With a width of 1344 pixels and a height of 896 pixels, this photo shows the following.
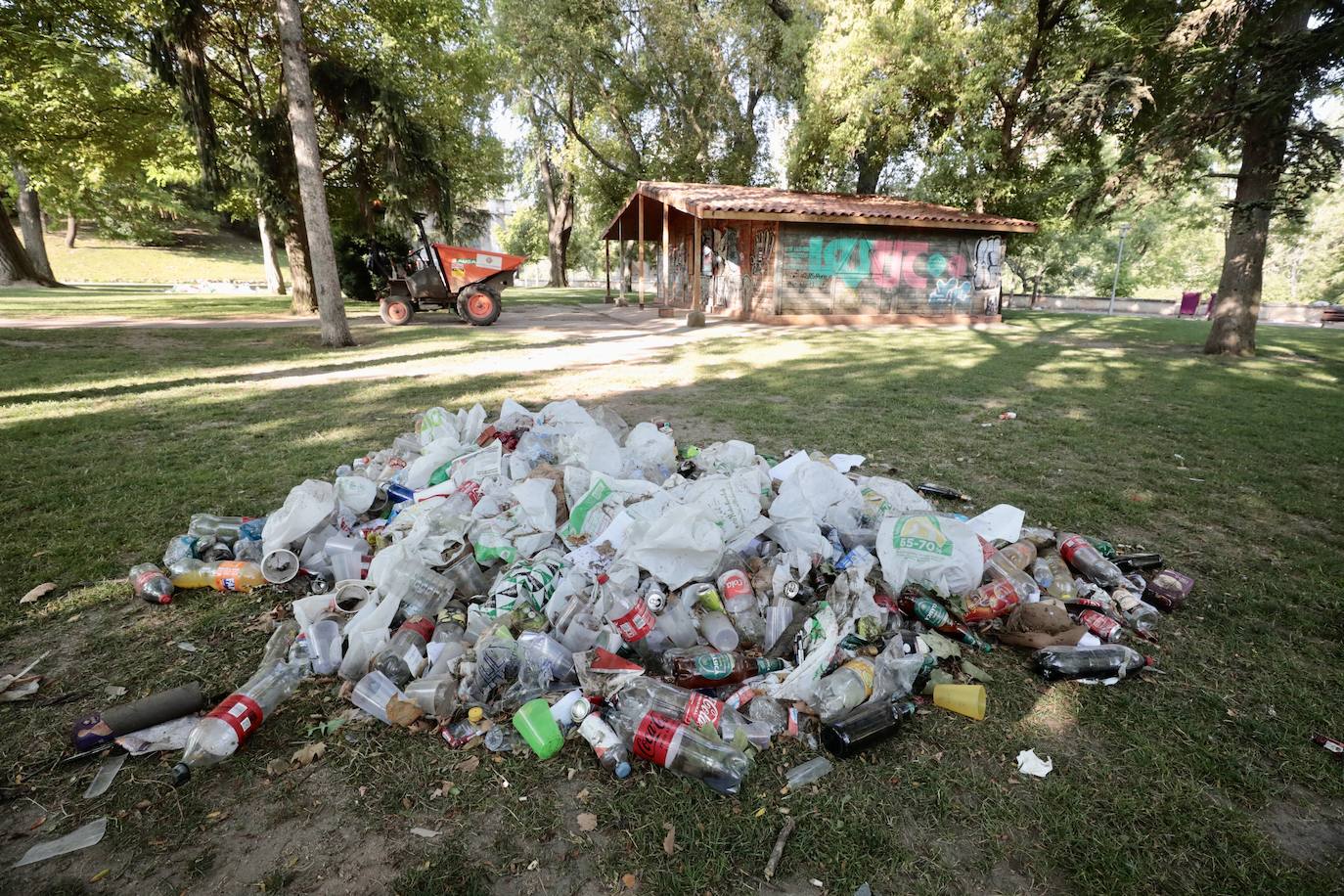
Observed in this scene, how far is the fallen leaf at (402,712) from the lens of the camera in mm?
1935

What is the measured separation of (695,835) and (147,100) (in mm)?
18215

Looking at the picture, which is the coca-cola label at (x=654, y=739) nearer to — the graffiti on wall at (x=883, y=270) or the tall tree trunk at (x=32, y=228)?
the graffiti on wall at (x=883, y=270)

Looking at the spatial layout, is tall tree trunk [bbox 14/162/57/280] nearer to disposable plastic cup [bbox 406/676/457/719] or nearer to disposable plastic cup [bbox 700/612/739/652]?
disposable plastic cup [bbox 406/676/457/719]

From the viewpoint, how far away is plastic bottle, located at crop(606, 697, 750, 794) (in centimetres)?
175

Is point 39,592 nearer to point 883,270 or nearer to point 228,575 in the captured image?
point 228,575

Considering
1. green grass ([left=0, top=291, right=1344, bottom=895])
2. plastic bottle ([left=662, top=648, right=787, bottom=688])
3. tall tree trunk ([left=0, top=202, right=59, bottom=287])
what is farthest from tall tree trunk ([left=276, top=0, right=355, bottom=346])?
tall tree trunk ([left=0, top=202, right=59, bottom=287])

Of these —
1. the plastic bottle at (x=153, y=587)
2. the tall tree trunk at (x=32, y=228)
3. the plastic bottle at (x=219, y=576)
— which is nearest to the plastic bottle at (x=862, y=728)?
the plastic bottle at (x=219, y=576)

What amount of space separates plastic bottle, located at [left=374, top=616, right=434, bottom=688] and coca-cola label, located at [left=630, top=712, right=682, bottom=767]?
847 millimetres

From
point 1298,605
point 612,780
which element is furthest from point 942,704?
point 1298,605

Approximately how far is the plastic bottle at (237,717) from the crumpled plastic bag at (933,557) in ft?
7.60

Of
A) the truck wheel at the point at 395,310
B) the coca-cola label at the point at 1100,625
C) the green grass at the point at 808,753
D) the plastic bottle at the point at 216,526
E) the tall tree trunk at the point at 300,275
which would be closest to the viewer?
the green grass at the point at 808,753

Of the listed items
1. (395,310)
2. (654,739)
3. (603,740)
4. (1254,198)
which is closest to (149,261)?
(395,310)

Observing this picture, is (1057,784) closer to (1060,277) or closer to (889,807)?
(889,807)

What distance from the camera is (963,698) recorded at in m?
2.03
